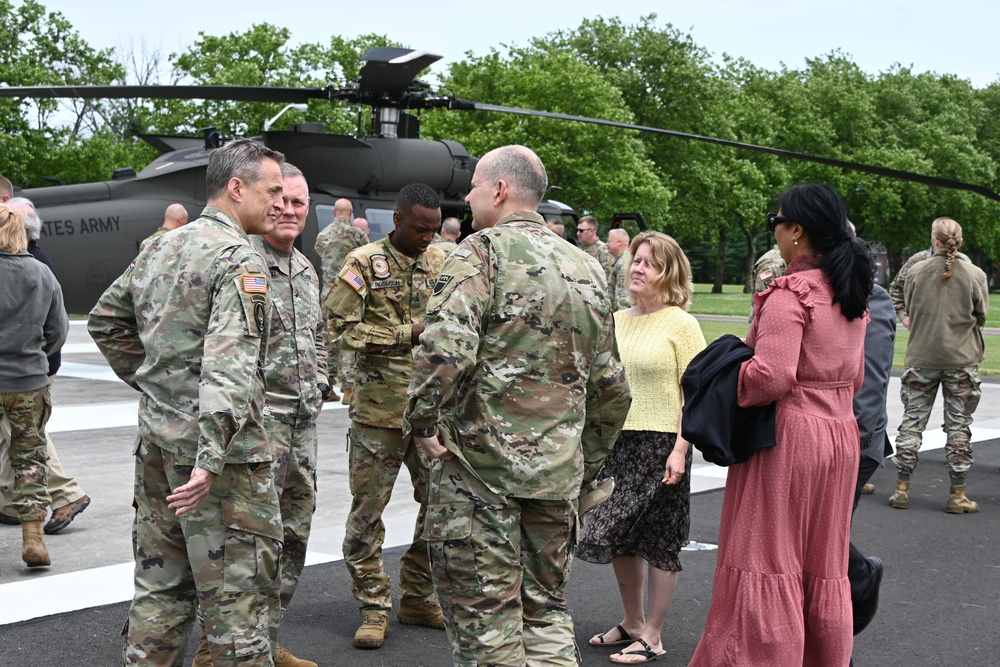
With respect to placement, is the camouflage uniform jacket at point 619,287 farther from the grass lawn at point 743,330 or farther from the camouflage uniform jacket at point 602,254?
the grass lawn at point 743,330

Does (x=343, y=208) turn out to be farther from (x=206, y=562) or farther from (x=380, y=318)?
(x=206, y=562)

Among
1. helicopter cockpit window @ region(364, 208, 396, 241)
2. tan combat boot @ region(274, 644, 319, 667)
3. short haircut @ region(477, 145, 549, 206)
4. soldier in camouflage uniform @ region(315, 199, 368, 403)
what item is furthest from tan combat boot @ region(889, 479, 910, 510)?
helicopter cockpit window @ region(364, 208, 396, 241)

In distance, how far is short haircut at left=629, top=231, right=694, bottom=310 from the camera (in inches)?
190

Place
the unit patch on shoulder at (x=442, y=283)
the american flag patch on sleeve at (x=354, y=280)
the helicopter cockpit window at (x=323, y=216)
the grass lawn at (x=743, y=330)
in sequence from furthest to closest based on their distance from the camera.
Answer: the grass lawn at (x=743, y=330)
the helicopter cockpit window at (x=323, y=216)
the american flag patch on sleeve at (x=354, y=280)
the unit patch on shoulder at (x=442, y=283)

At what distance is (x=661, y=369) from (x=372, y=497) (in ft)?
4.59

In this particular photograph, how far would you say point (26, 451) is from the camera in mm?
5832

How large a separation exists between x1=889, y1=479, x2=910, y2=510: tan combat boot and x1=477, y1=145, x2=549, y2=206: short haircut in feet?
18.1

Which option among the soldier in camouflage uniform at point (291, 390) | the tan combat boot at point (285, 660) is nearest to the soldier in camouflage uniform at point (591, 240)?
the soldier in camouflage uniform at point (291, 390)

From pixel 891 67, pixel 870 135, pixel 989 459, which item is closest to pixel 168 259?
pixel 989 459

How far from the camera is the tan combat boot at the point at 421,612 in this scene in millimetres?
5020

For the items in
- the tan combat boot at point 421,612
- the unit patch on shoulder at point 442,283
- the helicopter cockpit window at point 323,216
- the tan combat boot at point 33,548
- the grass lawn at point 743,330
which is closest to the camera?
the unit patch on shoulder at point 442,283

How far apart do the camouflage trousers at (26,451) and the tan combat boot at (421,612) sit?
2.15m

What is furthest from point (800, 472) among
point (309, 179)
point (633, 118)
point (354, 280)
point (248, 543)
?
point (633, 118)

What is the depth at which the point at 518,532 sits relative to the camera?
3.35 m
